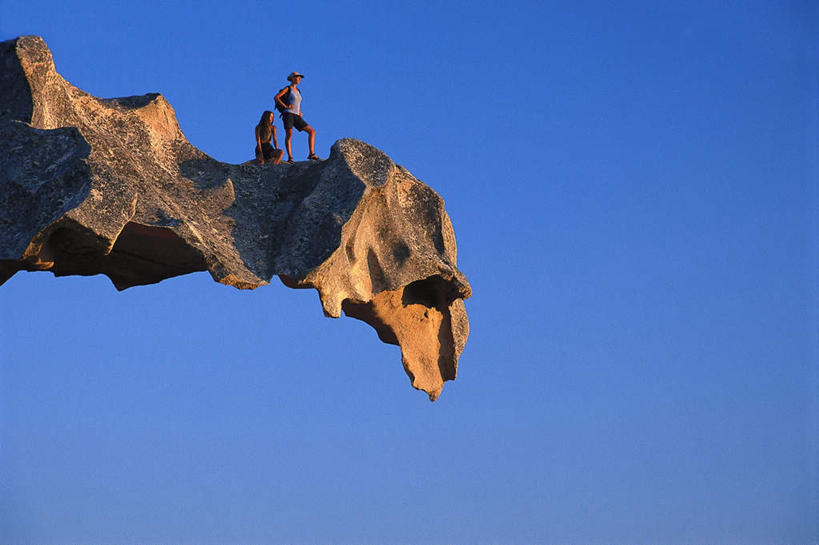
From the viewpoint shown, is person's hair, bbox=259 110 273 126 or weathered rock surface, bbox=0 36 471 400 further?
person's hair, bbox=259 110 273 126

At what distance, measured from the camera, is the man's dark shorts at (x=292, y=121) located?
53.9 ft

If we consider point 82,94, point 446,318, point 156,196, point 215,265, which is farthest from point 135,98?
point 446,318

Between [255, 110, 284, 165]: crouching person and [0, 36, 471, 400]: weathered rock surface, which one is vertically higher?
[255, 110, 284, 165]: crouching person

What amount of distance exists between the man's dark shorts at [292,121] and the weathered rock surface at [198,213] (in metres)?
0.72

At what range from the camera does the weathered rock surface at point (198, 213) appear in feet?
44.7

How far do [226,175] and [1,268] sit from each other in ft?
9.13

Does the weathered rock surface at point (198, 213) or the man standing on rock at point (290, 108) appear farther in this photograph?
the man standing on rock at point (290, 108)

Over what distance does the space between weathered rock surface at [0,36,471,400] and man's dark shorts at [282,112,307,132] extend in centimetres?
72

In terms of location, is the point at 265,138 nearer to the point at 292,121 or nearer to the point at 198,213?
the point at 292,121

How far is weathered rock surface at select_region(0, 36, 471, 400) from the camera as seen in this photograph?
13.6 m

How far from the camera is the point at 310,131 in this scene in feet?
54.1

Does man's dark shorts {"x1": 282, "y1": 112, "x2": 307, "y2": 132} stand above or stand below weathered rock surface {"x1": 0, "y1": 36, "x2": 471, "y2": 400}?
above

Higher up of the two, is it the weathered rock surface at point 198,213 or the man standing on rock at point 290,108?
the man standing on rock at point 290,108

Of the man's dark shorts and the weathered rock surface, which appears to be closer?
the weathered rock surface
